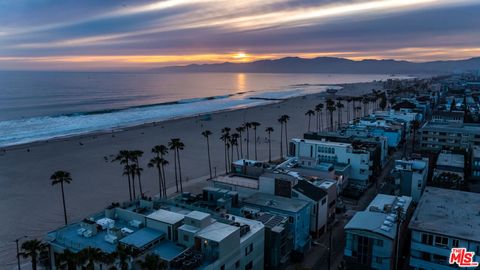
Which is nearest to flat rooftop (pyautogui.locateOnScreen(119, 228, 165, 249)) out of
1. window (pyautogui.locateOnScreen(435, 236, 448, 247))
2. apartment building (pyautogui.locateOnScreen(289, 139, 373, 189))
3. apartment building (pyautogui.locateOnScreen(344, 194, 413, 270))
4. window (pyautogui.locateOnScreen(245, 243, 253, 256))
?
window (pyautogui.locateOnScreen(245, 243, 253, 256))

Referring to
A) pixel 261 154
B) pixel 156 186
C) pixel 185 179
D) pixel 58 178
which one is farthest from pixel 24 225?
pixel 261 154

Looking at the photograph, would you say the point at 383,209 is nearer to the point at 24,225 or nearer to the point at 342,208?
the point at 342,208

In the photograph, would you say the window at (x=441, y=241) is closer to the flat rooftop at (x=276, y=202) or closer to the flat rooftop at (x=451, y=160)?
the flat rooftop at (x=276, y=202)

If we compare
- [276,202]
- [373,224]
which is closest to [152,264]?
[276,202]

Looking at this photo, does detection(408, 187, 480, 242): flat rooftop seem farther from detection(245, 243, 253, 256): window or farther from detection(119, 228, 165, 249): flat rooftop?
detection(119, 228, 165, 249): flat rooftop

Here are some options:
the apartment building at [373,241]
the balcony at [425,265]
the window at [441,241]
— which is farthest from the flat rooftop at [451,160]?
the balcony at [425,265]
